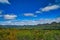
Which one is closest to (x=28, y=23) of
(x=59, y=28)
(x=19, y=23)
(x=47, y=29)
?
(x=19, y=23)

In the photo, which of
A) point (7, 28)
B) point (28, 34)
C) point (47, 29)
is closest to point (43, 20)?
point (47, 29)

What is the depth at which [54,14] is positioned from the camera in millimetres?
2832

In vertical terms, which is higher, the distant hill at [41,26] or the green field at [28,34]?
the distant hill at [41,26]

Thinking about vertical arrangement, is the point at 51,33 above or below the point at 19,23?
below

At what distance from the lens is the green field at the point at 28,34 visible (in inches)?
110

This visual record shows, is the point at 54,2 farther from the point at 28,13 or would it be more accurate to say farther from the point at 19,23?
the point at 19,23

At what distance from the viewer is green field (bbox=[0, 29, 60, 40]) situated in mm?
2793

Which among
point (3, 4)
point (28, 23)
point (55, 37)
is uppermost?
point (3, 4)

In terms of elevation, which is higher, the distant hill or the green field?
the distant hill

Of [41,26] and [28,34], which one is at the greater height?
[41,26]

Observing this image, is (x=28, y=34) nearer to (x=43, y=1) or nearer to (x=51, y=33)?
(x=51, y=33)

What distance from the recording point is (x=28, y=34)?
2.81 metres

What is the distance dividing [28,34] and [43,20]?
1.09 feet

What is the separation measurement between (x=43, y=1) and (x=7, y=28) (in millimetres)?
721
